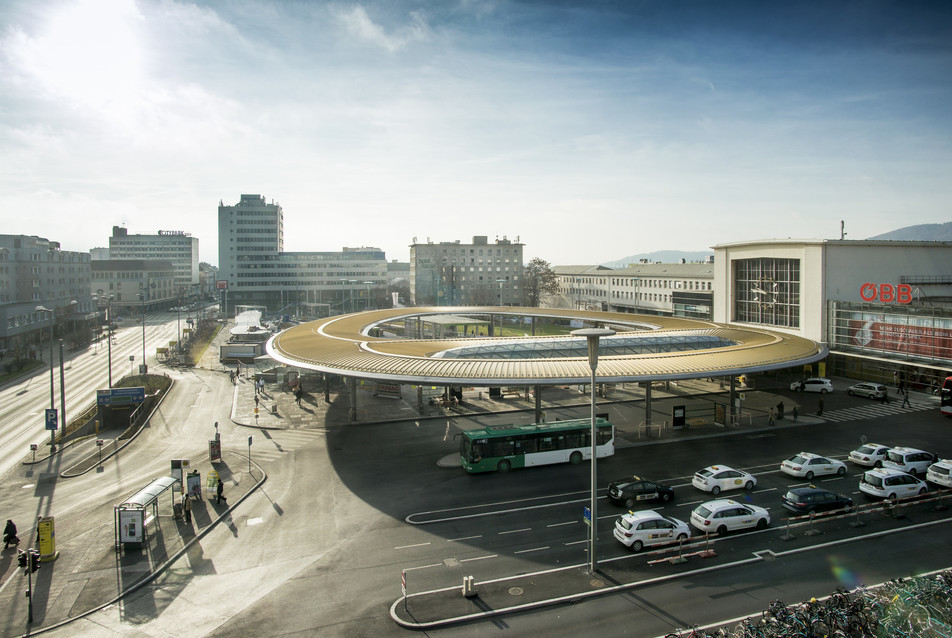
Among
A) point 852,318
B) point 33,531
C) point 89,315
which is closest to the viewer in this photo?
point 33,531

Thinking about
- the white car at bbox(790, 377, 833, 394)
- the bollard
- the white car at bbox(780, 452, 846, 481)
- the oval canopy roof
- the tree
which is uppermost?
the tree

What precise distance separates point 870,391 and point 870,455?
18480mm

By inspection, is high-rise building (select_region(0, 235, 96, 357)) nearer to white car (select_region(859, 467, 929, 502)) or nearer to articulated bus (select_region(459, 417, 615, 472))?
articulated bus (select_region(459, 417, 615, 472))

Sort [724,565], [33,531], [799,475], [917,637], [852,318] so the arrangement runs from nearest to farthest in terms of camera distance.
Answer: [917,637] → [724,565] → [33,531] → [799,475] → [852,318]

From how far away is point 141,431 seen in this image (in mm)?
37844

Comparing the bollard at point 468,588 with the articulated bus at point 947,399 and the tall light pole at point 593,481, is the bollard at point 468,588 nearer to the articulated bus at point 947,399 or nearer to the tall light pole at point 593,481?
the tall light pole at point 593,481

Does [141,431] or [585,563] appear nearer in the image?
[585,563]

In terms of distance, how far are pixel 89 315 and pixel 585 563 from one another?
346 ft

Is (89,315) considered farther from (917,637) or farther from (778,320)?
(917,637)

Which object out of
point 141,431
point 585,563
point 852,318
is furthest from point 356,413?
point 852,318

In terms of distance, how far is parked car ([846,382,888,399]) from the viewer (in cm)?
4297

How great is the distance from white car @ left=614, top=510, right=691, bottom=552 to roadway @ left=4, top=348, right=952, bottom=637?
1.86ft

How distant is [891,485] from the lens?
24.1 m

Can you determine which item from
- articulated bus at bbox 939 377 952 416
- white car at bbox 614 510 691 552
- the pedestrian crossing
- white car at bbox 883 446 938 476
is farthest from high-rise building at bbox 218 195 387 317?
white car at bbox 614 510 691 552
